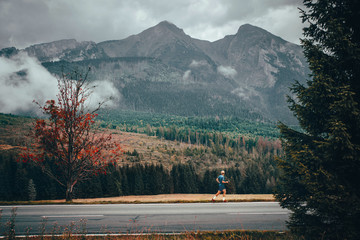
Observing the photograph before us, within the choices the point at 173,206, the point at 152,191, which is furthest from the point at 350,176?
the point at 152,191

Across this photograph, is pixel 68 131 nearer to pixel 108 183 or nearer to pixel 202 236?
pixel 202 236

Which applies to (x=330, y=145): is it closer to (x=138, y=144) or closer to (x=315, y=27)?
(x=315, y=27)

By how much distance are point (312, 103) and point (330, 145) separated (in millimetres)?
1776

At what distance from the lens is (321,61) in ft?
27.2

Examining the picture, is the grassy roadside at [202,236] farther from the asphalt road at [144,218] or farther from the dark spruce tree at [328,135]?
the dark spruce tree at [328,135]

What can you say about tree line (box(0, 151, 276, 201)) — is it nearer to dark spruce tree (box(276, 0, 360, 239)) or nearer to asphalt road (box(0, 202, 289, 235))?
asphalt road (box(0, 202, 289, 235))

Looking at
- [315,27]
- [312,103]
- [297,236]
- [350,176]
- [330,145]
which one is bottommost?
[297,236]

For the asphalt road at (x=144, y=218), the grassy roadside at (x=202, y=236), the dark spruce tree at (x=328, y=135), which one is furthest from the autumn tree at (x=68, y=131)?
the dark spruce tree at (x=328, y=135)

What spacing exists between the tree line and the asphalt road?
88.9 ft

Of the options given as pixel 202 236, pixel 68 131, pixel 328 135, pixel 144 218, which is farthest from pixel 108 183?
pixel 328 135

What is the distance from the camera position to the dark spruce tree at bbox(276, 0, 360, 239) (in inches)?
288

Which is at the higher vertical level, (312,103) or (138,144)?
(312,103)

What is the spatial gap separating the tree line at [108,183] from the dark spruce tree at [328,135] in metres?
35.4

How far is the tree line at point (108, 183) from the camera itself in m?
51.0
